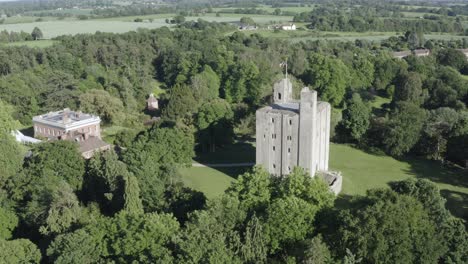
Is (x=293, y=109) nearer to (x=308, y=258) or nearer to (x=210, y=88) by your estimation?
(x=308, y=258)

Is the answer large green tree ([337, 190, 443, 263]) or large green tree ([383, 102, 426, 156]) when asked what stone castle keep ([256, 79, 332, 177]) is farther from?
large green tree ([337, 190, 443, 263])

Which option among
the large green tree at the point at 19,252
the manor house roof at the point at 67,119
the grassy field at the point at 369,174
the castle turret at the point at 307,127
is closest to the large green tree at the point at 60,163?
the large green tree at the point at 19,252

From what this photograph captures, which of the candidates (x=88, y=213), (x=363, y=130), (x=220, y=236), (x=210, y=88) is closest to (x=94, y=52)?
(x=210, y=88)

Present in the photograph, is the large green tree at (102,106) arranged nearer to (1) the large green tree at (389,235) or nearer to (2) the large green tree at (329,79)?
(2) the large green tree at (329,79)

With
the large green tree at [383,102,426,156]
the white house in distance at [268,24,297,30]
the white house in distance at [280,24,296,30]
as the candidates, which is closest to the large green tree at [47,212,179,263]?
the large green tree at [383,102,426,156]

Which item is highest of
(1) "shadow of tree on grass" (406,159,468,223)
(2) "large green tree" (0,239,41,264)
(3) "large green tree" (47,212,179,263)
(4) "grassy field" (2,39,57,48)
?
(4) "grassy field" (2,39,57,48)

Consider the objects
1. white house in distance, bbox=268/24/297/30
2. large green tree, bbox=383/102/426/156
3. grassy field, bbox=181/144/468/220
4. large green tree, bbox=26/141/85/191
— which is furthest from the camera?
white house in distance, bbox=268/24/297/30
